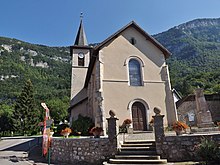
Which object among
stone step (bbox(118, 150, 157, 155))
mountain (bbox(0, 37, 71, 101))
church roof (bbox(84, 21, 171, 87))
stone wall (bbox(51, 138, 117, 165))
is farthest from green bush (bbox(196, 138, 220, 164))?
mountain (bbox(0, 37, 71, 101))

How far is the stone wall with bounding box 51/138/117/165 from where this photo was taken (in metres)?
9.34

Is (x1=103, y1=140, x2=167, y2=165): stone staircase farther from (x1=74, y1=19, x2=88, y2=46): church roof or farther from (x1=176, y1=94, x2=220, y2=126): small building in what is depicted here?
(x1=74, y1=19, x2=88, y2=46): church roof

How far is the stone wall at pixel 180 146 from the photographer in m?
8.38

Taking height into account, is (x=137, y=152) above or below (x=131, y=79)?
below

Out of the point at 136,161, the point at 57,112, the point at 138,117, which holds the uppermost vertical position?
the point at 57,112

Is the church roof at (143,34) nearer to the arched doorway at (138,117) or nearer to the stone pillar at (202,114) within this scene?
the stone pillar at (202,114)

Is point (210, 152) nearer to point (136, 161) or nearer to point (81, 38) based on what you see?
point (136, 161)

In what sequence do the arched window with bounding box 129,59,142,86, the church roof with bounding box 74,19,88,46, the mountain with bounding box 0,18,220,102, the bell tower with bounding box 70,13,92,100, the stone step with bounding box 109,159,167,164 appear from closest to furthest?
the stone step with bounding box 109,159,167,164 < the arched window with bounding box 129,59,142,86 < the bell tower with bounding box 70,13,92,100 < the church roof with bounding box 74,19,88,46 < the mountain with bounding box 0,18,220,102

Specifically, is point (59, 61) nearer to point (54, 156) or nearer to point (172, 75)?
point (172, 75)

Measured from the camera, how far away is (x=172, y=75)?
7400 cm

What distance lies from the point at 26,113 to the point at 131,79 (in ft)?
124

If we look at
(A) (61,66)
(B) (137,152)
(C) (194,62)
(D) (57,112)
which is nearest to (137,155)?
(B) (137,152)

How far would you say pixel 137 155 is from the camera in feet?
29.0

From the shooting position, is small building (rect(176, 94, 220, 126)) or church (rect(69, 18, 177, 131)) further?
small building (rect(176, 94, 220, 126))
